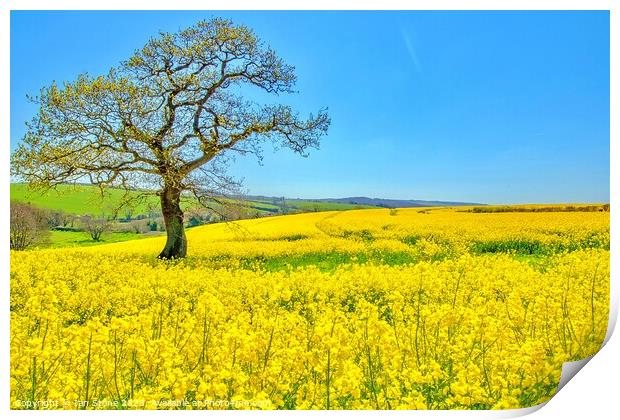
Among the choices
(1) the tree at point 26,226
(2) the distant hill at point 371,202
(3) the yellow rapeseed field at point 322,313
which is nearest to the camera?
(3) the yellow rapeseed field at point 322,313

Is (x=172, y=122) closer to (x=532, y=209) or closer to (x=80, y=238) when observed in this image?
(x=80, y=238)

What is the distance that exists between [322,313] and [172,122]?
1.51 metres

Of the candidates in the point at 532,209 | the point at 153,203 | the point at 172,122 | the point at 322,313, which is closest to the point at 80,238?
the point at 153,203

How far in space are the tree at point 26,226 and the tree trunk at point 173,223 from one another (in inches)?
28.2

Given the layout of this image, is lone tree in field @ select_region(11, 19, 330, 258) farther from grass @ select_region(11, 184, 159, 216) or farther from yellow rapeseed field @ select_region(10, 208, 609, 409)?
yellow rapeseed field @ select_region(10, 208, 609, 409)

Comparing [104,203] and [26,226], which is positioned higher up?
[104,203]

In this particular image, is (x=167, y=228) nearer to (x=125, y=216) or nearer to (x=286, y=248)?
(x=125, y=216)

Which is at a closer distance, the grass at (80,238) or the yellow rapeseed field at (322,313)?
the yellow rapeseed field at (322,313)

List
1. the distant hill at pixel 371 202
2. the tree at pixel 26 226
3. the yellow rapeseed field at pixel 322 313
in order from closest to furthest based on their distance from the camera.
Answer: the yellow rapeseed field at pixel 322 313, the tree at pixel 26 226, the distant hill at pixel 371 202

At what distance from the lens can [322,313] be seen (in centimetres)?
410

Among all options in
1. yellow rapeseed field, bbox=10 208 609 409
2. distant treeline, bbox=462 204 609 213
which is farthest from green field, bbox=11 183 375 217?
distant treeline, bbox=462 204 609 213

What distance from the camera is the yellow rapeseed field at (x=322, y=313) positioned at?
11.7 feet

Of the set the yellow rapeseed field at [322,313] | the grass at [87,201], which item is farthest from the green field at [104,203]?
the yellow rapeseed field at [322,313]

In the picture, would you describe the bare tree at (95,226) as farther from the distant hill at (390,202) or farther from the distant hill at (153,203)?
the distant hill at (390,202)
